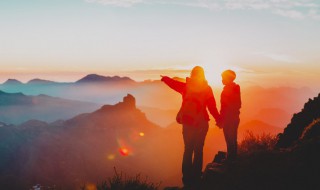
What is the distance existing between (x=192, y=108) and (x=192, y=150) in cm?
91

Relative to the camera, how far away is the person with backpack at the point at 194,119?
809 centimetres

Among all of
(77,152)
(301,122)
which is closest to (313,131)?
(301,122)

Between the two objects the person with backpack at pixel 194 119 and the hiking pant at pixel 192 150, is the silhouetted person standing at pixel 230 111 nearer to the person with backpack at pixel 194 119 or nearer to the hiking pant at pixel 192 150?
the person with backpack at pixel 194 119

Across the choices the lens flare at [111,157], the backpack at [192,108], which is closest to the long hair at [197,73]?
the backpack at [192,108]

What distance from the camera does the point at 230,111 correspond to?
9.69 metres

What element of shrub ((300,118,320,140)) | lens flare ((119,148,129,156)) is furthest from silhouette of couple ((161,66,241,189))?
lens flare ((119,148,129,156))

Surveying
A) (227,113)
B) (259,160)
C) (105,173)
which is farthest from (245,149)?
(105,173)

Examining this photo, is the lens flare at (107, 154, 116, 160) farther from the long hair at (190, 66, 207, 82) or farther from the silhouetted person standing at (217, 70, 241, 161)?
the long hair at (190, 66, 207, 82)

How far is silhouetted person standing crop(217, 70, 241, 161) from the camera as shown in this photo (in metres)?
9.69

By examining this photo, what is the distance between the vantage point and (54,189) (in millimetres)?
7750

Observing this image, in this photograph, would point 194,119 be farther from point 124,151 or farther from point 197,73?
point 124,151

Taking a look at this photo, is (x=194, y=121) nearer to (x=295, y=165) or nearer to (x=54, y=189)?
(x=295, y=165)

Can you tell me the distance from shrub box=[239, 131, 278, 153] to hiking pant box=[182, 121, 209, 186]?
3417 mm

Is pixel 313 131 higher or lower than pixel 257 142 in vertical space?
higher
